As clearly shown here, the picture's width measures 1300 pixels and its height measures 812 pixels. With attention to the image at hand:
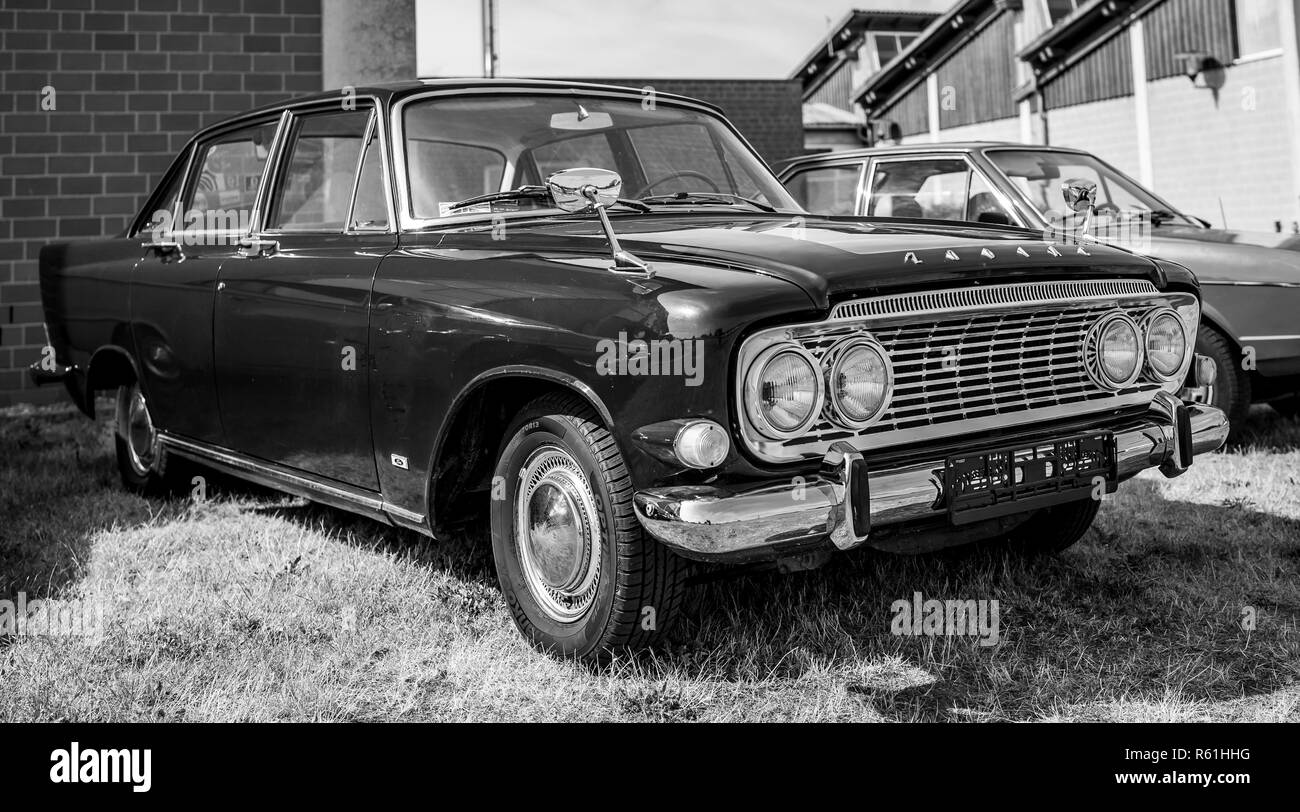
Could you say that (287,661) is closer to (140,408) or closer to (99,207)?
(140,408)

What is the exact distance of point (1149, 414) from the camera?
3574mm

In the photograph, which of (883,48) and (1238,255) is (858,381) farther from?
(883,48)

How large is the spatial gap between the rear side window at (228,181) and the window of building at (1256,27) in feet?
48.9

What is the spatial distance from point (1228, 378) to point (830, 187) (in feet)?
8.32

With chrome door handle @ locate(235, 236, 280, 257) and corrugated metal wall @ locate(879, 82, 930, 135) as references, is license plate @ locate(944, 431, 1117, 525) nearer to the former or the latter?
chrome door handle @ locate(235, 236, 280, 257)

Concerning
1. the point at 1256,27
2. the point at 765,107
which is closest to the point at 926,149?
the point at 1256,27

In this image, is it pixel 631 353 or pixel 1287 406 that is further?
pixel 1287 406

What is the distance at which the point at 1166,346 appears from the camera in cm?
369

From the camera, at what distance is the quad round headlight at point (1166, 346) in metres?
3.66

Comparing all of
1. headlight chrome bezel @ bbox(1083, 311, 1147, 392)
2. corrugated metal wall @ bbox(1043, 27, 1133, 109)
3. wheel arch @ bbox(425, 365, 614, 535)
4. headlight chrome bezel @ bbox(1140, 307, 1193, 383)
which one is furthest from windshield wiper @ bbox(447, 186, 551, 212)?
corrugated metal wall @ bbox(1043, 27, 1133, 109)
